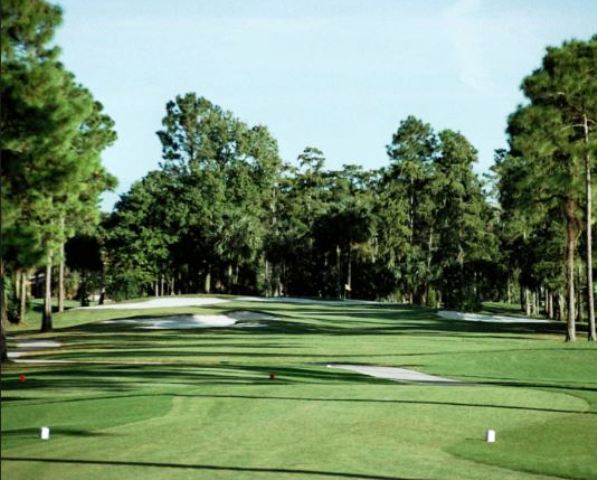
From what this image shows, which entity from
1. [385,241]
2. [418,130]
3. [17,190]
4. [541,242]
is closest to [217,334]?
[17,190]

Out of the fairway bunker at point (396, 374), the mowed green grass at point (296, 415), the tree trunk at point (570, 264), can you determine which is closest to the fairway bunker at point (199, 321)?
the mowed green grass at point (296, 415)

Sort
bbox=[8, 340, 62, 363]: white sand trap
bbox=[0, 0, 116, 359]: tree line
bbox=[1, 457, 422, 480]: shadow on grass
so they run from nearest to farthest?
bbox=[1, 457, 422, 480]: shadow on grass, bbox=[0, 0, 116, 359]: tree line, bbox=[8, 340, 62, 363]: white sand trap

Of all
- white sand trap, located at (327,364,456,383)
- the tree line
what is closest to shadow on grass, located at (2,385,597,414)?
white sand trap, located at (327,364,456,383)

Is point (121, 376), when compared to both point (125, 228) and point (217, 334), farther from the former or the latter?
point (125, 228)

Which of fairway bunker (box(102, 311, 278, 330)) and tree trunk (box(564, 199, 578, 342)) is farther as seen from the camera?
fairway bunker (box(102, 311, 278, 330))

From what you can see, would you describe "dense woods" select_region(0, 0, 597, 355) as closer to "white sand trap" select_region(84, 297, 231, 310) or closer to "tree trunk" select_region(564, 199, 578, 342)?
"white sand trap" select_region(84, 297, 231, 310)

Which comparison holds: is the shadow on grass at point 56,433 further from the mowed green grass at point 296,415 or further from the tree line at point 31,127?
the tree line at point 31,127

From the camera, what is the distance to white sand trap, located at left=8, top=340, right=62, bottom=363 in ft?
109

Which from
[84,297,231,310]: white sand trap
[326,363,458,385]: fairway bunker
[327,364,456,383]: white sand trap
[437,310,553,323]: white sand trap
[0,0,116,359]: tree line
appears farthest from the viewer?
[84,297,231,310]: white sand trap

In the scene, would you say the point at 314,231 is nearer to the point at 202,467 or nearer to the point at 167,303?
the point at 167,303

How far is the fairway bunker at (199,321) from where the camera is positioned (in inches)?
1977

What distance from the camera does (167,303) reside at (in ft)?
215

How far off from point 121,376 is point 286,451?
10.8 metres

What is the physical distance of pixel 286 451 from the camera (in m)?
11.4
